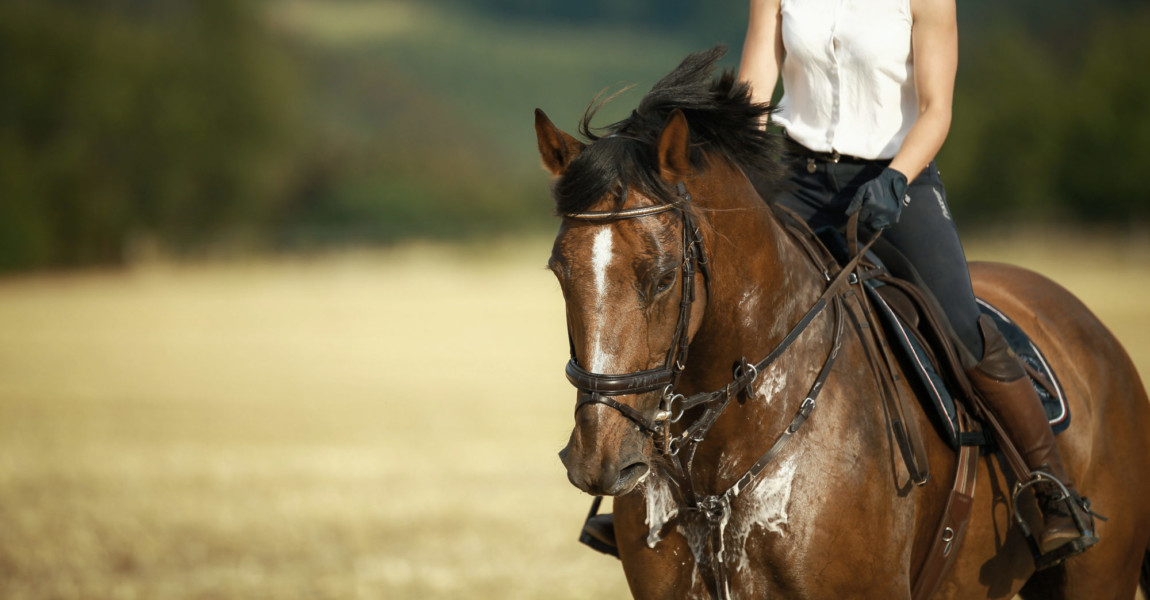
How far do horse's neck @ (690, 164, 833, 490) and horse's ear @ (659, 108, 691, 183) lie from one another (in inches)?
7.6

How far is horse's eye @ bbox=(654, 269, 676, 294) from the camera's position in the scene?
2.59 m

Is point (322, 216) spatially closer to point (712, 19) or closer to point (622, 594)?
point (622, 594)

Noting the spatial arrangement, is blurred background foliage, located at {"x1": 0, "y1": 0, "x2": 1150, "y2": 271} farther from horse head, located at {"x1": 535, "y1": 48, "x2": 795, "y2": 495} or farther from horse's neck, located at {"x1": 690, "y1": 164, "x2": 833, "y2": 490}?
horse head, located at {"x1": 535, "y1": 48, "x2": 795, "y2": 495}

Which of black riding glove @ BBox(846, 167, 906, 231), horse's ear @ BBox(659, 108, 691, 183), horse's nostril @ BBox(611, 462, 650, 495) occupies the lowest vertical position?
horse's nostril @ BBox(611, 462, 650, 495)

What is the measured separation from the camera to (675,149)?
→ 2.71 m

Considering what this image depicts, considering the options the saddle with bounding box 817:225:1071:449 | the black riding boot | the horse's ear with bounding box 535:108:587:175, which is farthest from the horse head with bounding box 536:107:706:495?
the black riding boot

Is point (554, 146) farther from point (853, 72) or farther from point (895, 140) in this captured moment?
point (895, 140)

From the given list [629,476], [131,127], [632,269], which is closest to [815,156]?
[632,269]

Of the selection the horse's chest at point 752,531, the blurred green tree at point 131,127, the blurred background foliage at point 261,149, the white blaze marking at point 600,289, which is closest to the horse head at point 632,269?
the white blaze marking at point 600,289

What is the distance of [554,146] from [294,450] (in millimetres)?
10014

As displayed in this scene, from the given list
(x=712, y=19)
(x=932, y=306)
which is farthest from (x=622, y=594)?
(x=712, y=19)

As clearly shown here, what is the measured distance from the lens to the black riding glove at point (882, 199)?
315 centimetres

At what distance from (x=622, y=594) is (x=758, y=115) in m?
4.49

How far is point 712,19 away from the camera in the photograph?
5281 inches
